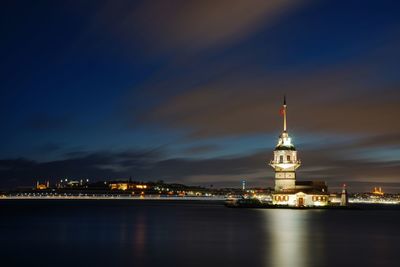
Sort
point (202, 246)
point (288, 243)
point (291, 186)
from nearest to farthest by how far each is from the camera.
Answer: point (202, 246)
point (288, 243)
point (291, 186)

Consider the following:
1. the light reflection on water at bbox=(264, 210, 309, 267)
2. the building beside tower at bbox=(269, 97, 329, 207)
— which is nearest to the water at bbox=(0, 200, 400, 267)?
the light reflection on water at bbox=(264, 210, 309, 267)

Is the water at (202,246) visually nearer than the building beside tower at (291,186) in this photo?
Yes

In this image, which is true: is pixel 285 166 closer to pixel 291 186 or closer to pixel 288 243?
pixel 291 186

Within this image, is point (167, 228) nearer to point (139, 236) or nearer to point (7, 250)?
point (139, 236)

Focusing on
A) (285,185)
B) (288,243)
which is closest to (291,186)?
(285,185)

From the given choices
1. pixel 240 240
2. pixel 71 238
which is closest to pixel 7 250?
pixel 71 238

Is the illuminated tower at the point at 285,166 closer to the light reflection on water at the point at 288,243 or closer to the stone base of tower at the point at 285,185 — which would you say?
the stone base of tower at the point at 285,185

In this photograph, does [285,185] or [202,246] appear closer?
[202,246]

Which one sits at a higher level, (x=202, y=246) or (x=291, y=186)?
(x=291, y=186)

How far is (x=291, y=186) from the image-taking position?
109062 millimetres

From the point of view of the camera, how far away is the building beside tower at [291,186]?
107 metres

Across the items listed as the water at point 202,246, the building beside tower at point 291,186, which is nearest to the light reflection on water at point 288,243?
the water at point 202,246

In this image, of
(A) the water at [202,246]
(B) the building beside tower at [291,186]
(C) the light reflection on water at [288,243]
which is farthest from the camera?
(B) the building beside tower at [291,186]

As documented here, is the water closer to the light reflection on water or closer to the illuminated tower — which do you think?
the light reflection on water
